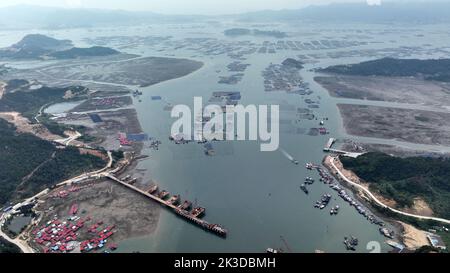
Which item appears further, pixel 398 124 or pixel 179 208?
pixel 398 124

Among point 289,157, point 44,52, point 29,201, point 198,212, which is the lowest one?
point 29,201

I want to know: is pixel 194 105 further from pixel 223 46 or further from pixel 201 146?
pixel 223 46

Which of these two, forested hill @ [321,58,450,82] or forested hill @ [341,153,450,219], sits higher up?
forested hill @ [321,58,450,82]

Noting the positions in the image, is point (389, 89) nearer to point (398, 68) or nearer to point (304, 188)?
point (398, 68)

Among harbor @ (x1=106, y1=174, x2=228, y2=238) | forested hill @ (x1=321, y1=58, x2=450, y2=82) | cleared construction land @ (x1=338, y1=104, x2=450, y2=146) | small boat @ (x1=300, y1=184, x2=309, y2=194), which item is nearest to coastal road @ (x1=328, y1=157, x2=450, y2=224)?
small boat @ (x1=300, y1=184, x2=309, y2=194)

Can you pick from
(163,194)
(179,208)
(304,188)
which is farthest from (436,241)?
(163,194)

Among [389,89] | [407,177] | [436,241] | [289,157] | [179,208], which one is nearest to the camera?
[436,241]

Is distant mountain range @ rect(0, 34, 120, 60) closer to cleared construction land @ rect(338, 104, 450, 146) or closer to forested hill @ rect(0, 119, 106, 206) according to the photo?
forested hill @ rect(0, 119, 106, 206)
